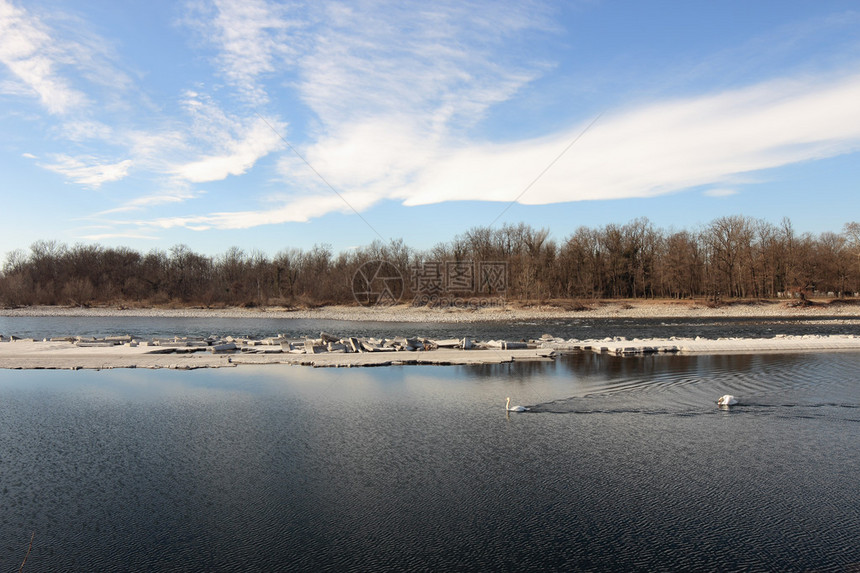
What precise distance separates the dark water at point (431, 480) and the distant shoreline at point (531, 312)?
117 feet

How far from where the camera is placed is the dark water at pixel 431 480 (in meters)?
5.82

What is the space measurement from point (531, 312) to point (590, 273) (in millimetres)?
14240

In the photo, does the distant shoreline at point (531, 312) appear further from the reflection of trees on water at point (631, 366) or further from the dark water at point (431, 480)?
the dark water at point (431, 480)

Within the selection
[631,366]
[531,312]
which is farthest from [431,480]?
[531,312]

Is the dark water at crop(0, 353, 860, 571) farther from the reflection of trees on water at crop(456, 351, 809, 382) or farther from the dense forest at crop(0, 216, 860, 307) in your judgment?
the dense forest at crop(0, 216, 860, 307)

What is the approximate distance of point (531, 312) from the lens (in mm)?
53594

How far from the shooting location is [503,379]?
1648 cm

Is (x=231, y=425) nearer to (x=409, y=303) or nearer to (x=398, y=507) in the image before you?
(x=398, y=507)

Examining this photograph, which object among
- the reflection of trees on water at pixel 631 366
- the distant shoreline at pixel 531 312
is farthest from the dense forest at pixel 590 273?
the reflection of trees on water at pixel 631 366

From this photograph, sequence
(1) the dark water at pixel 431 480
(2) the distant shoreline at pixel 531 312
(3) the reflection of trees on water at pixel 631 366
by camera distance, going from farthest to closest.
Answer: (2) the distant shoreline at pixel 531 312 < (3) the reflection of trees on water at pixel 631 366 < (1) the dark water at pixel 431 480

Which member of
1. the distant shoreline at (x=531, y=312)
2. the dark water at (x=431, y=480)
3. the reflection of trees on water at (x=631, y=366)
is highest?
the distant shoreline at (x=531, y=312)

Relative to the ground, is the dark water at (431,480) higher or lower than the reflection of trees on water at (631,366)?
lower

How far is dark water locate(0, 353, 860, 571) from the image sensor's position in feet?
19.1

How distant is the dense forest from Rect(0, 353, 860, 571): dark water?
46.6 metres
